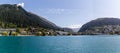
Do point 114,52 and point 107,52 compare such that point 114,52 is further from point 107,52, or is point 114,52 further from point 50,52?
point 50,52

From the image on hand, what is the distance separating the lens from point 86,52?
257 ft

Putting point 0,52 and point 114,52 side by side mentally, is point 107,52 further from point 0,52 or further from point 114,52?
point 0,52

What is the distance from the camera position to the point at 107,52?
80000 mm

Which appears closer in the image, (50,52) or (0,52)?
(0,52)

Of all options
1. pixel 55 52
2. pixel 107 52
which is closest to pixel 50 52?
pixel 55 52

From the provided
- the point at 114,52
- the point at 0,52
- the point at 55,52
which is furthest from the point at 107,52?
the point at 0,52

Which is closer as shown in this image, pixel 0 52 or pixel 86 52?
pixel 0 52

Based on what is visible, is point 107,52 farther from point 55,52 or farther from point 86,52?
point 55,52

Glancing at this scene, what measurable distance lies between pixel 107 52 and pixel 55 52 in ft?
52.1

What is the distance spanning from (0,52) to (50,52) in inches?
559

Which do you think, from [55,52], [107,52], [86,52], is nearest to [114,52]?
[107,52]

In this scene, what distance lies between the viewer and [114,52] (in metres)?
80.1

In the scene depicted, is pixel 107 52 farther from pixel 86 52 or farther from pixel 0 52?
pixel 0 52

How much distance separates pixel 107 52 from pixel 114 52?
213cm
